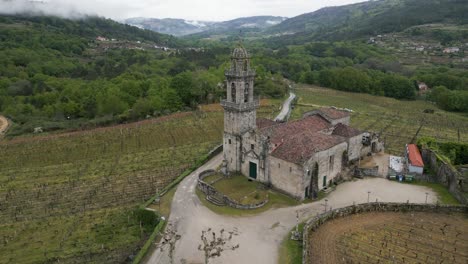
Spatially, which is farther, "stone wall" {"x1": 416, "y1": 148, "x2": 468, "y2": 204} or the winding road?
"stone wall" {"x1": 416, "y1": 148, "x2": 468, "y2": 204}

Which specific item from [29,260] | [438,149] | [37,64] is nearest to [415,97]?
[438,149]

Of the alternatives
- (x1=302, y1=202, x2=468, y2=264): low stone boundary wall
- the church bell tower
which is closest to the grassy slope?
the church bell tower

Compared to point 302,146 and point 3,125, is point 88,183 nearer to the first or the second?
point 302,146

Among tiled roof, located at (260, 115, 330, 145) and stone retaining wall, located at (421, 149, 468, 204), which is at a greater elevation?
tiled roof, located at (260, 115, 330, 145)

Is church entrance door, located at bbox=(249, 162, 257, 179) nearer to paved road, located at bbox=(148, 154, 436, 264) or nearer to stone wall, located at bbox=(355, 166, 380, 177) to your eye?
paved road, located at bbox=(148, 154, 436, 264)

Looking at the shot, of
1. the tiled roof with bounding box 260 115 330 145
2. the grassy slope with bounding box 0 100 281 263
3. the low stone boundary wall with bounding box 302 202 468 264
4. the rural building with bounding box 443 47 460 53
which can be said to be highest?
the rural building with bounding box 443 47 460 53

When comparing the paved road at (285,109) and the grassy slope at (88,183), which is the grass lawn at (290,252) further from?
the paved road at (285,109)

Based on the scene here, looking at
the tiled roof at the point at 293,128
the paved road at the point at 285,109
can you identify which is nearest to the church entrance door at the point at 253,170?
the tiled roof at the point at 293,128

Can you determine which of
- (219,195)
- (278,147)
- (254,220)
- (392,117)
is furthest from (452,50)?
(254,220)

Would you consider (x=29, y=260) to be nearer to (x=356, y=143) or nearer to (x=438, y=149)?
(x=356, y=143)
